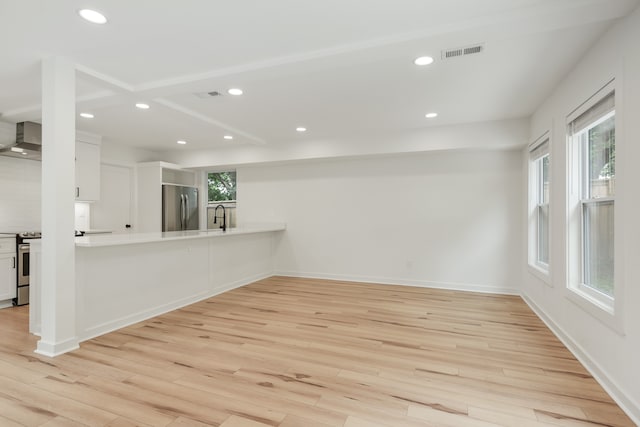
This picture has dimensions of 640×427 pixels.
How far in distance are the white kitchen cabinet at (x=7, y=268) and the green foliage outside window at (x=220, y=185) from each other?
3.62 meters

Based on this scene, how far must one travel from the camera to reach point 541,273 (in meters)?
3.99

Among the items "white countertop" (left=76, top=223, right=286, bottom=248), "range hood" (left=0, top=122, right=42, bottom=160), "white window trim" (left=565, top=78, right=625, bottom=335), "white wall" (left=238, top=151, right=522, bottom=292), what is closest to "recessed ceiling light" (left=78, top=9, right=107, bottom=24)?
"white countertop" (left=76, top=223, right=286, bottom=248)

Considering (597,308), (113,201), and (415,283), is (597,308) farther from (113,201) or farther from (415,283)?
(113,201)

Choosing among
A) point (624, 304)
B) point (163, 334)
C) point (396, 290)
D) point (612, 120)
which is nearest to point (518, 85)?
point (612, 120)

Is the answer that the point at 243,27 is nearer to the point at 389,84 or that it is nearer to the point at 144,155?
the point at 389,84

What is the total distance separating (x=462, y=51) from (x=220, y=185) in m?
6.01

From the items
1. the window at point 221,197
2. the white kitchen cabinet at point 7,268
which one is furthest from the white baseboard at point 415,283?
the white kitchen cabinet at point 7,268

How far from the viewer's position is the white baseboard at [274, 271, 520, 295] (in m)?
5.26

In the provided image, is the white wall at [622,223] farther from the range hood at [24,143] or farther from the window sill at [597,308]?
the range hood at [24,143]

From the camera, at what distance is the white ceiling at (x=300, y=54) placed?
2.29 metres

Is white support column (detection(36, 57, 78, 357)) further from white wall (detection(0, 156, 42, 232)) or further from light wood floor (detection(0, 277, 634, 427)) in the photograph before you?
white wall (detection(0, 156, 42, 232))

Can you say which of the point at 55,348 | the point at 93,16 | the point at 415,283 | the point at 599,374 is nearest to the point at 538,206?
the point at 415,283

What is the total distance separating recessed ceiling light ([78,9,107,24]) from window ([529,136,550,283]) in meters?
4.63

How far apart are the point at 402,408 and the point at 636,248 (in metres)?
1.72
